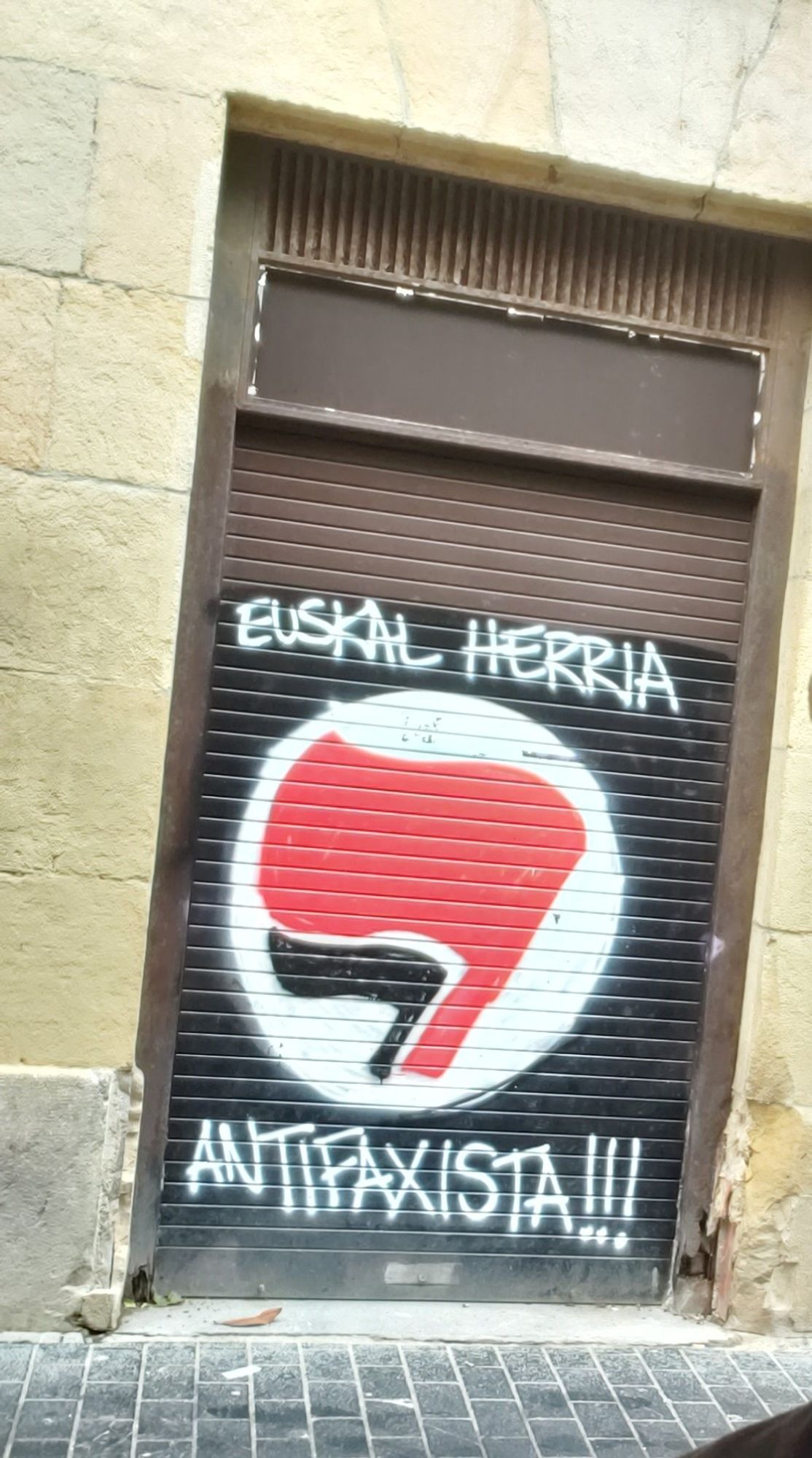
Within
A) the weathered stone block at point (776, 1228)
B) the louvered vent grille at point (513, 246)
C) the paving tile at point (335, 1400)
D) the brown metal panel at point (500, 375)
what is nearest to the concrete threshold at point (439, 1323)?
the weathered stone block at point (776, 1228)

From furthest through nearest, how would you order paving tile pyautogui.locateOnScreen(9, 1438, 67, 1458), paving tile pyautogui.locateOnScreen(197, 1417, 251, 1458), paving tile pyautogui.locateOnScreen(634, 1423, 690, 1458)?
paving tile pyautogui.locateOnScreen(634, 1423, 690, 1458)
paving tile pyautogui.locateOnScreen(197, 1417, 251, 1458)
paving tile pyautogui.locateOnScreen(9, 1438, 67, 1458)

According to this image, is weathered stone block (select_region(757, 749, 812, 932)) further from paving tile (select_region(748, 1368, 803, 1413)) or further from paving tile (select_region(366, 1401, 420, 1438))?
paving tile (select_region(366, 1401, 420, 1438))

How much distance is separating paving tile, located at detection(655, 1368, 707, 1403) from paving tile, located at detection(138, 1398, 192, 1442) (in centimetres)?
144

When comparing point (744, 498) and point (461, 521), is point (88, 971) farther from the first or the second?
point (744, 498)

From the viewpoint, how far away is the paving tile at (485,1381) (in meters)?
4.22

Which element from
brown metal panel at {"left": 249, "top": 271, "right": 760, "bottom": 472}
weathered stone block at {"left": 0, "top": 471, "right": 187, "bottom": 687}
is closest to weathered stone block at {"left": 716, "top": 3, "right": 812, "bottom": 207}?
brown metal panel at {"left": 249, "top": 271, "right": 760, "bottom": 472}

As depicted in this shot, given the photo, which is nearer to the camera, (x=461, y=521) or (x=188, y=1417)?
(x=188, y=1417)

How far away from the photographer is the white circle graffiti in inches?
187

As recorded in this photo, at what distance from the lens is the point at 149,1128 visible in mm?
4613

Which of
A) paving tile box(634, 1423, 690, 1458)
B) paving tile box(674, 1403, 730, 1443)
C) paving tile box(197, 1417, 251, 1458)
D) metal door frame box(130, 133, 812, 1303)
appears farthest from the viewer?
metal door frame box(130, 133, 812, 1303)

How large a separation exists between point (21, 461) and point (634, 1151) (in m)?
3.05

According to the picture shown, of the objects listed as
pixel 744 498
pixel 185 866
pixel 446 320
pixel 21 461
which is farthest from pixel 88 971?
pixel 744 498

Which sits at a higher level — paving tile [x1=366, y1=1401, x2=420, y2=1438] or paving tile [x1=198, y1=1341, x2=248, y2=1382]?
paving tile [x1=198, y1=1341, x2=248, y2=1382]

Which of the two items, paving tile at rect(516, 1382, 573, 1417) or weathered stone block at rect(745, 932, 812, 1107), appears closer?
paving tile at rect(516, 1382, 573, 1417)
